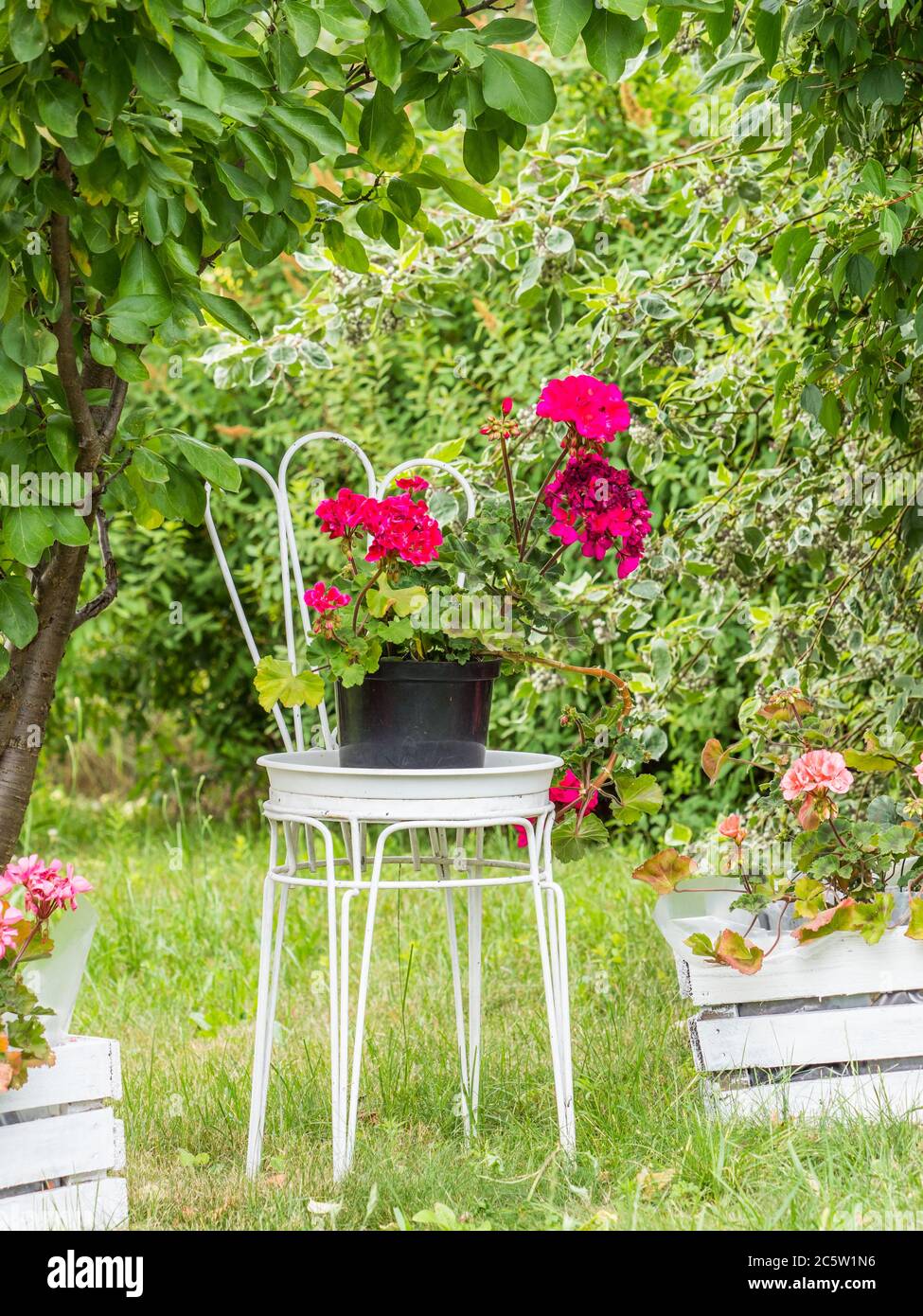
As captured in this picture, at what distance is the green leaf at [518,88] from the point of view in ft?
4.36

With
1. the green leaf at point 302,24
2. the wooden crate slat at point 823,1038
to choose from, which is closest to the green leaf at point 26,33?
the green leaf at point 302,24

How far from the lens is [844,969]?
6.01 ft

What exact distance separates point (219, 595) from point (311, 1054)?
2320 millimetres

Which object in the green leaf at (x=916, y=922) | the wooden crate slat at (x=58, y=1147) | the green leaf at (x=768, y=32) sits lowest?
the wooden crate slat at (x=58, y=1147)

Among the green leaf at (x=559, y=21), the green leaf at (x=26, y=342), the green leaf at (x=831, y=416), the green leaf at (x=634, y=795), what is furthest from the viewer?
the green leaf at (x=831, y=416)

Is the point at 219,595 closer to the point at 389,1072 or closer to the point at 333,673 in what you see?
the point at 389,1072

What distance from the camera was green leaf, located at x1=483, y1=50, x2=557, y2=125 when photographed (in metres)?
1.33

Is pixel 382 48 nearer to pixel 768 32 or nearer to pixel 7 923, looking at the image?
pixel 768 32

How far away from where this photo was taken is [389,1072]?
2.16 m

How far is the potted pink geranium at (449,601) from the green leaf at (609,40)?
19.8 inches

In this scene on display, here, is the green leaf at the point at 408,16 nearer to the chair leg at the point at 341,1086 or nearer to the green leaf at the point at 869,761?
the chair leg at the point at 341,1086

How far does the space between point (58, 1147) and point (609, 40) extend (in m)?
1.34

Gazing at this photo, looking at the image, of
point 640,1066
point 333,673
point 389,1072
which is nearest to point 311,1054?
point 389,1072

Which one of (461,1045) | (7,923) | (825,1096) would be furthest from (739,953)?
(7,923)
